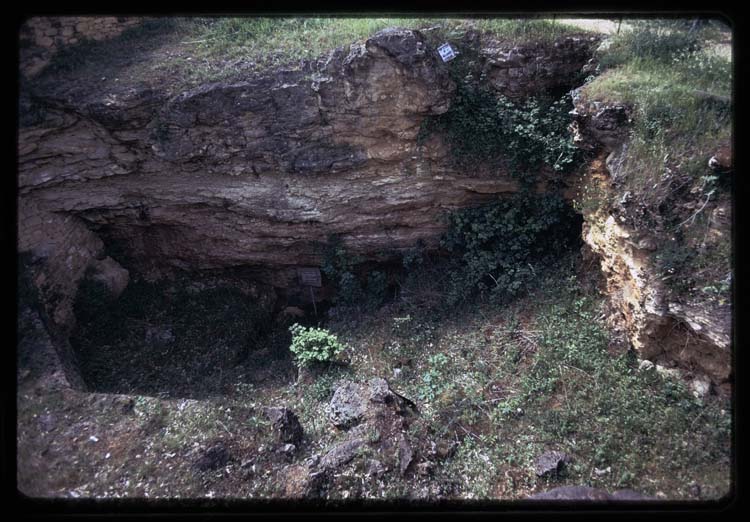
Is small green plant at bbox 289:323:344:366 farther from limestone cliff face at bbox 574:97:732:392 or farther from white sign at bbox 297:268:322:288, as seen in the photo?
limestone cliff face at bbox 574:97:732:392

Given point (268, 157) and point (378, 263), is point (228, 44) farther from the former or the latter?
point (378, 263)

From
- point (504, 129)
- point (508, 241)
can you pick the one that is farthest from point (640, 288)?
point (504, 129)

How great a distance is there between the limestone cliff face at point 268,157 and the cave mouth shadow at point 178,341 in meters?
0.58

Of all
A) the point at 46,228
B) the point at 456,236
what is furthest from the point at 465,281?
the point at 46,228

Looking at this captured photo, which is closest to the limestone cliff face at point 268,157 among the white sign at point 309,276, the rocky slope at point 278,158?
the rocky slope at point 278,158

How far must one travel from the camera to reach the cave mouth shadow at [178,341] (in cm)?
645

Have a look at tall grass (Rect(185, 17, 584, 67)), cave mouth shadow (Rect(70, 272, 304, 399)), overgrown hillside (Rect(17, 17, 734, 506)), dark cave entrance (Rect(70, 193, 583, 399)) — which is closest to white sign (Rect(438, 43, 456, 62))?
overgrown hillside (Rect(17, 17, 734, 506))

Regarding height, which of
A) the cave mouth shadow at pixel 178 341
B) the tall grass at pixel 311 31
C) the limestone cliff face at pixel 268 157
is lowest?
the cave mouth shadow at pixel 178 341

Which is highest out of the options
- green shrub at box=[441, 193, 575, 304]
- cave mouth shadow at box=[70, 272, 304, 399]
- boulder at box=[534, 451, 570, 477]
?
green shrub at box=[441, 193, 575, 304]

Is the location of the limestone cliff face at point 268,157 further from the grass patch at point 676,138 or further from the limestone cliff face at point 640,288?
the limestone cliff face at point 640,288

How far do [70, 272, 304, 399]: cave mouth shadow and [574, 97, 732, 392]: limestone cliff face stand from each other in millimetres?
4574

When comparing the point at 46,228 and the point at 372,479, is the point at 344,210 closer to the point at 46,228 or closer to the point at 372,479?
Result: the point at 372,479

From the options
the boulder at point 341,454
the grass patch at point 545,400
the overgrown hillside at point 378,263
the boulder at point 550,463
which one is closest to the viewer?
the grass patch at point 545,400

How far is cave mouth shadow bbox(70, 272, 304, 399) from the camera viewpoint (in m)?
6.45
